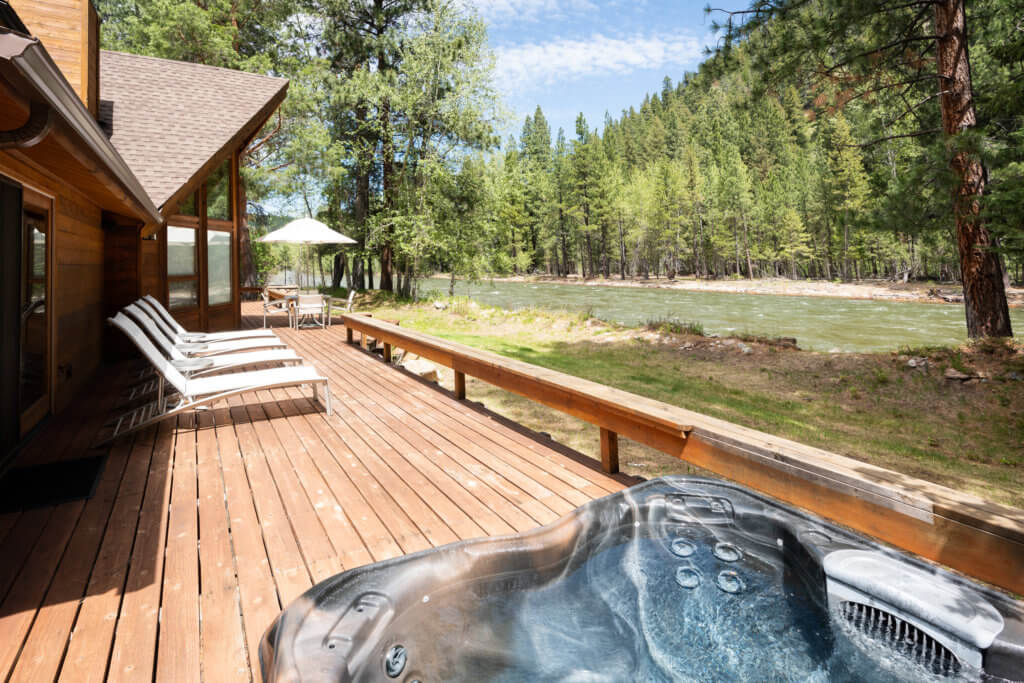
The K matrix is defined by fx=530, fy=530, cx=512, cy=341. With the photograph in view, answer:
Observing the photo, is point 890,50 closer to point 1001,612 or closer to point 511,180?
point 1001,612

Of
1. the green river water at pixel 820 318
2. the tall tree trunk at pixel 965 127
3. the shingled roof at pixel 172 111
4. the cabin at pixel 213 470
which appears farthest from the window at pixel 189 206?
the tall tree trunk at pixel 965 127

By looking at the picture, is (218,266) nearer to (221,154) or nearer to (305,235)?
(221,154)

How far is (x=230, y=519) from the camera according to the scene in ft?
8.39

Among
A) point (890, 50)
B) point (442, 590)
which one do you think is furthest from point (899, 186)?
point (442, 590)

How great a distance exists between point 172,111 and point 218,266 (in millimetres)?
2462

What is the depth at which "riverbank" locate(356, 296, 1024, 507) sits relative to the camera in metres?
4.55

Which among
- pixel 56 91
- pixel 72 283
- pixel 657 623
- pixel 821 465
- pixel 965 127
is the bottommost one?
pixel 657 623

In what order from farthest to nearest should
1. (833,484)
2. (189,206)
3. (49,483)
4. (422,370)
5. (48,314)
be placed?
(189,206) → (422,370) → (48,314) → (49,483) → (833,484)

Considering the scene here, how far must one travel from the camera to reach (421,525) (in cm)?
247

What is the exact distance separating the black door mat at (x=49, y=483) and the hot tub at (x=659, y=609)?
6.77 feet

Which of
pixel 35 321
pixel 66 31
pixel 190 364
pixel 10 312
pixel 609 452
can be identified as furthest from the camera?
pixel 66 31

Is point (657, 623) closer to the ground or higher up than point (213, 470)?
closer to the ground

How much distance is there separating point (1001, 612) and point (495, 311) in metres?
13.5

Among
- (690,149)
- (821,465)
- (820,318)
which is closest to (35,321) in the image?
(821,465)
